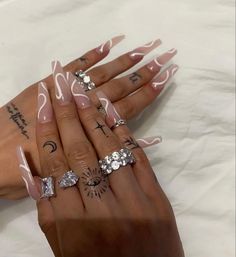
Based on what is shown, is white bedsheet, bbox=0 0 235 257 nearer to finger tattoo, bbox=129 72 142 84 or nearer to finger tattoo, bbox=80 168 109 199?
finger tattoo, bbox=129 72 142 84

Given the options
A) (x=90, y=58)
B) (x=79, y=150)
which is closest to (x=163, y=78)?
(x=90, y=58)

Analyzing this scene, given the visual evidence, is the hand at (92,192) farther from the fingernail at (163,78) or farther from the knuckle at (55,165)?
the fingernail at (163,78)

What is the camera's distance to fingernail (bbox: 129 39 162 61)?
81 cm

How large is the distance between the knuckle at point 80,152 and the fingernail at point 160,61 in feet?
0.68

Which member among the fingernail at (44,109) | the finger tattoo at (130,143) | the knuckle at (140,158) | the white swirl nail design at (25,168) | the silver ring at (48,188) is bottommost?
the knuckle at (140,158)

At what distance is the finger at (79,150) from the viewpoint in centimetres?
63

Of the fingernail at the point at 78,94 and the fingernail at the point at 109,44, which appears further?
the fingernail at the point at 109,44

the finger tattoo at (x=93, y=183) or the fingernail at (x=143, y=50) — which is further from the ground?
the fingernail at (x=143, y=50)


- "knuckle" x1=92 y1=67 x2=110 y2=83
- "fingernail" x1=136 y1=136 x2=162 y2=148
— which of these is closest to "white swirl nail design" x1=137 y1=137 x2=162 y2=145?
"fingernail" x1=136 y1=136 x2=162 y2=148

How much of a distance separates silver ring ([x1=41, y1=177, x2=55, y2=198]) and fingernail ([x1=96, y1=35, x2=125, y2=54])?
249mm

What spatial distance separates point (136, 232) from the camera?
630 mm

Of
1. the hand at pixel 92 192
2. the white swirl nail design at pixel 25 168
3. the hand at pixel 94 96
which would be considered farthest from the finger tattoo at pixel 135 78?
the white swirl nail design at pixel 25 168

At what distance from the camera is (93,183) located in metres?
0.63

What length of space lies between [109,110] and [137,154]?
0.08 metres
